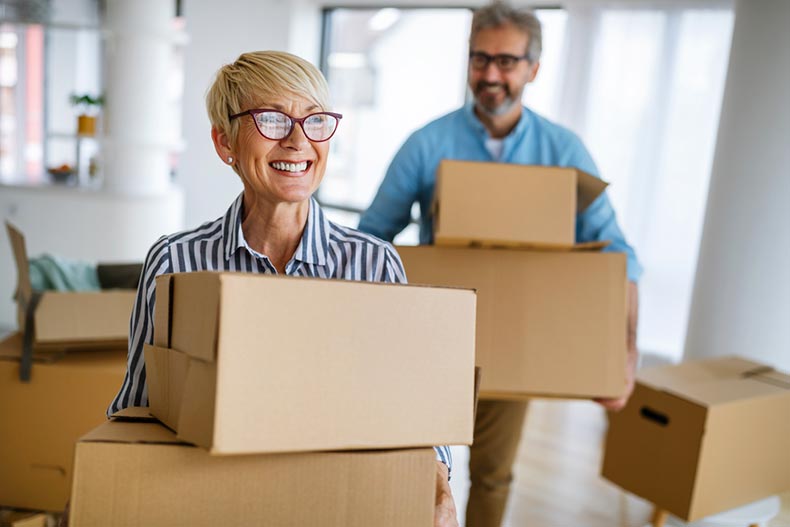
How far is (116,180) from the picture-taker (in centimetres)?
373

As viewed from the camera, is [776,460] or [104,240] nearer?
[776,460]

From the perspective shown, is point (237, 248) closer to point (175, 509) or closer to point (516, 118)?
point (175, 509)

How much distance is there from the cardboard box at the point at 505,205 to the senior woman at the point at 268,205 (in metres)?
0.28

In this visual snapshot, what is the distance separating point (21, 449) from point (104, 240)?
185 centimetres

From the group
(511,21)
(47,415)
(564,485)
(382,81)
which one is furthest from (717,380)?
(382,81)

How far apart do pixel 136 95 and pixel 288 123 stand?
283 centimetres

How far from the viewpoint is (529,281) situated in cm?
145

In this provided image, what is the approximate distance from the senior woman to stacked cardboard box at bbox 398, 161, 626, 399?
29 centimetres

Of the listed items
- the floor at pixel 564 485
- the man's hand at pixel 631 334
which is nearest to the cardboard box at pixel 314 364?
the man's hand at pixel 631 334

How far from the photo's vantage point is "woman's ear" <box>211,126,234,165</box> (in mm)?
1164

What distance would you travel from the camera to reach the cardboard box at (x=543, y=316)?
1.44 meters

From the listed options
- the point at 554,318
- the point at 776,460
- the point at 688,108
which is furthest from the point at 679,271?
the point at 554,318

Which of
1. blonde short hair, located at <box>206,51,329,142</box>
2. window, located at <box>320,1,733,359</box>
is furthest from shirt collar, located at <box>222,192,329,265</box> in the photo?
window, located at <box>320,1,733,359</box>

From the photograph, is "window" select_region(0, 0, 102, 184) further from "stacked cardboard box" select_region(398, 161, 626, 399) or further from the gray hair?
"stacked cardboard box" select_region(398, 161, 626, 399)
